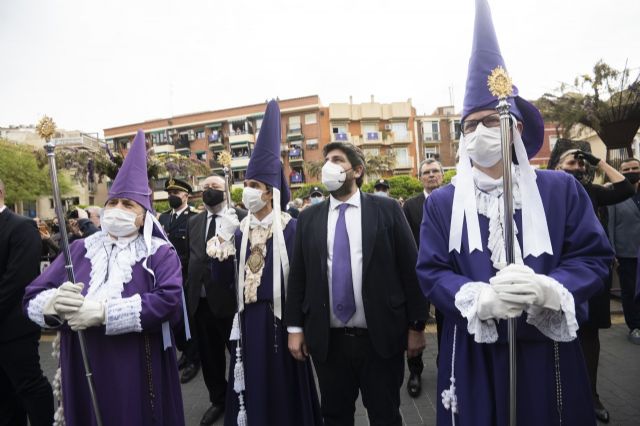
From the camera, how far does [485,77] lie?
1.89 m

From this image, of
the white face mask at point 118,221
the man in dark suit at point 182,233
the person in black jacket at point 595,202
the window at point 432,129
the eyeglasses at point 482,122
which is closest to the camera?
the eyeglasses at point 482,122

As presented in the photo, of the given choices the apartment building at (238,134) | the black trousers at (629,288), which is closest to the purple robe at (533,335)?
the black trousers at (629,288)

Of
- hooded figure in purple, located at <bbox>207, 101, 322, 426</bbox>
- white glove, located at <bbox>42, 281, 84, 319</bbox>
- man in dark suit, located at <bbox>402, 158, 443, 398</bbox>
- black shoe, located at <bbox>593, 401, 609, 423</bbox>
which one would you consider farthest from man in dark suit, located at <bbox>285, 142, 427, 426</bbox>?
black shoe, located at <bbox>593, 401, 609, 423</bbox>

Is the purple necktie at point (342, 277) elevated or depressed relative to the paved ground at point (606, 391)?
elevated

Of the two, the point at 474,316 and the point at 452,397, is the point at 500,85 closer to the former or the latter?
the point at 474,316

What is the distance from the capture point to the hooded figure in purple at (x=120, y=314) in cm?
226

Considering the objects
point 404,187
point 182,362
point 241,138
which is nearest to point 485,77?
point 182,362

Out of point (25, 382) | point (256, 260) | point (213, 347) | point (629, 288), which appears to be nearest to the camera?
point (25, 382)

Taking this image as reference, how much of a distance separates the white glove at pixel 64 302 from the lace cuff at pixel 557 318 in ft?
7.88

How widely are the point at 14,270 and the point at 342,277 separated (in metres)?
2.65

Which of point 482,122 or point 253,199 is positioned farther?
point 253,199

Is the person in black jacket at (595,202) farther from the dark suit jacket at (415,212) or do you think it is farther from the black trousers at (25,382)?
the black trousers at (25,382)

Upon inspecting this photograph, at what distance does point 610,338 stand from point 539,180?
4.74 meters

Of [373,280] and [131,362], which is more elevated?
[373,280]
